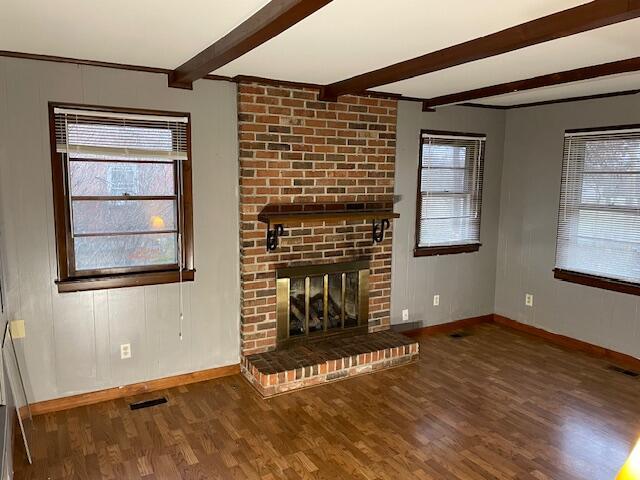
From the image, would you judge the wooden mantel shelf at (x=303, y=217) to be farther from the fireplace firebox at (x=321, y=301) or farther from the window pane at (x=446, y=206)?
the window pane at (x=446, y=206)

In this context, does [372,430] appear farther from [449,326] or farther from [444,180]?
[444,180]

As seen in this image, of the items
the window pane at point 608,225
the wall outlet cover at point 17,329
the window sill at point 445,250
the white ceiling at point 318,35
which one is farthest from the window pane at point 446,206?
the wall outlet cover at point 17,329

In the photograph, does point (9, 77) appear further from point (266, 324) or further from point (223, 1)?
point (266, 324)

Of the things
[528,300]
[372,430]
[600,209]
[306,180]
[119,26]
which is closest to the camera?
[119,26]

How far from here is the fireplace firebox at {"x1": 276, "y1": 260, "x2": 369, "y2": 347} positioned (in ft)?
12.8

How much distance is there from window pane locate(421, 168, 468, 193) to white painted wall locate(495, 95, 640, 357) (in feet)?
1.92

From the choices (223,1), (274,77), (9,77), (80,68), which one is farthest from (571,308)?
(9,77)

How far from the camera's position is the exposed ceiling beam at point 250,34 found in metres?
1.91

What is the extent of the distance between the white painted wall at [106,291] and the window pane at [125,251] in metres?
0.17

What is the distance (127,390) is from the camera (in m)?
3.48

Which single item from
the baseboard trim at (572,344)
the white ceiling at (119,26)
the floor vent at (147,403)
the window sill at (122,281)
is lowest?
the floor vent at (147,403)

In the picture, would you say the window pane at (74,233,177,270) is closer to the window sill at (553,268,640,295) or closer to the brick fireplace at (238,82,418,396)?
the brick fireplace at (238,82,418,396)

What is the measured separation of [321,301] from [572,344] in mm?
2414

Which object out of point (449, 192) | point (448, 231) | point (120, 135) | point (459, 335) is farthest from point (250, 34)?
point (459, 335)
